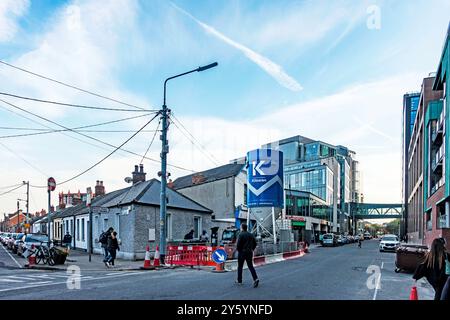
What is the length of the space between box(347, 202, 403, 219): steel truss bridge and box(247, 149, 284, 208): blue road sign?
99.0m

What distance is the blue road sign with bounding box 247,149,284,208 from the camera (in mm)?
32812

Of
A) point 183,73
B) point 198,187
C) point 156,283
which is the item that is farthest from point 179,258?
point 198,187

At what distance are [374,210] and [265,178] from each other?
370ft

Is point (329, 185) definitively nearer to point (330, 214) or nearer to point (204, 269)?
point (330, 214)

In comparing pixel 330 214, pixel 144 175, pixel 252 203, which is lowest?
pixel 330 214

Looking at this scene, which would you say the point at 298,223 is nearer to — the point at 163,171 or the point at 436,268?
the point at 163,171

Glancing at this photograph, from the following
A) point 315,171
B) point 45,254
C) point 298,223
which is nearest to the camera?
point 45,254

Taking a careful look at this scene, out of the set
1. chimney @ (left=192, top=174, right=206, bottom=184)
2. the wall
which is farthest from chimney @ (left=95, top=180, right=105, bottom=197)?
the wall

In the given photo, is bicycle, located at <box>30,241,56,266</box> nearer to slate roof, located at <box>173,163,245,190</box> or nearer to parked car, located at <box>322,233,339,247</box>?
slate roof, located at <box>173,163,245,190</box>

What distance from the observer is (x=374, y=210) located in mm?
134875

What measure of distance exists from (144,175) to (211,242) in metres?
8.90

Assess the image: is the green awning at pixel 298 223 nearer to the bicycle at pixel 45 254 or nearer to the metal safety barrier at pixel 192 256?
the metal safety barrier at pixel 192 256

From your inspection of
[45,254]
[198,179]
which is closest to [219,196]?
[198,179]
